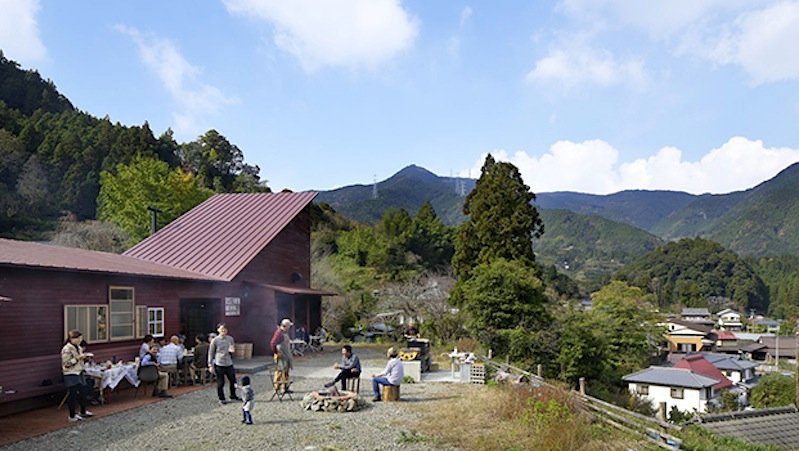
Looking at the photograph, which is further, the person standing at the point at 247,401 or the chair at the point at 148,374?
the chair at the point at 148,374

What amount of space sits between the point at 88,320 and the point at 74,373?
9.30 feet

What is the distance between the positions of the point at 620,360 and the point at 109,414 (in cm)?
2710

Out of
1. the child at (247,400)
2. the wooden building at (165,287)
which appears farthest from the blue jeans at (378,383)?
the wooden building at (165,287)

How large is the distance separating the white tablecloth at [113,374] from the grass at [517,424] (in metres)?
5.30

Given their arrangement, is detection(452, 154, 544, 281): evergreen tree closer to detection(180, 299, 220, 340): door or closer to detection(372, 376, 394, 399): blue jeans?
detection(180, 299, 220, 340): door

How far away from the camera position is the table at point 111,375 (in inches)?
Result: 391

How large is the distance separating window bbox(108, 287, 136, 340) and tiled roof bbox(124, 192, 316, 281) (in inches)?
155

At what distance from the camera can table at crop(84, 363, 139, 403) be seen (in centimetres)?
994

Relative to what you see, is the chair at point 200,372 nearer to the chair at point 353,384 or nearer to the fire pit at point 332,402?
the chair at point 353,384

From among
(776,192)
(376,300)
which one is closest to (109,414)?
(376,300)

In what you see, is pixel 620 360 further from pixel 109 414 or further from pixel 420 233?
pixel 109 414

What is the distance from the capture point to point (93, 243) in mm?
29062

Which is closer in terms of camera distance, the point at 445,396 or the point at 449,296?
the point at 445,396

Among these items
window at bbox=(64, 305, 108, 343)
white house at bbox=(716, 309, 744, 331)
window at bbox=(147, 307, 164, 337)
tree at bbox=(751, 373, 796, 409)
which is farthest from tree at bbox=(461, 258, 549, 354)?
white house at bbox=(716, 309, 744, 331)
